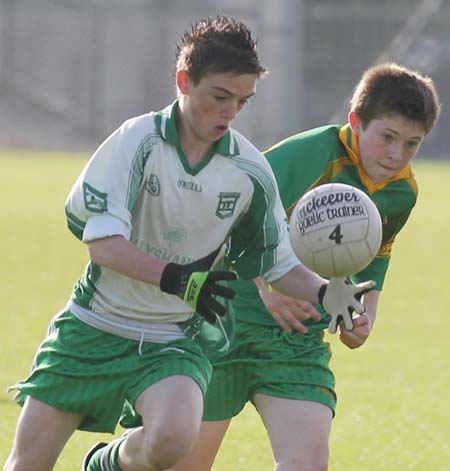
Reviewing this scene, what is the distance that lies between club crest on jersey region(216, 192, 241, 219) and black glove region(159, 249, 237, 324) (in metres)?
0.39

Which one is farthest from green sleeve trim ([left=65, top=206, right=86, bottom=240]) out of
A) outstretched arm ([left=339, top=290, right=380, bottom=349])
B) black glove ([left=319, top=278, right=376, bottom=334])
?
outstretched arm ([left=339, top=290, right=380, bottom=349])

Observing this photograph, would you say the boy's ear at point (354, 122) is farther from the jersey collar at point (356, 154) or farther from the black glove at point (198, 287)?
the black glove at point (198, 287)

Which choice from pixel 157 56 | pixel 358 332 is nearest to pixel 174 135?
pixel 358 332

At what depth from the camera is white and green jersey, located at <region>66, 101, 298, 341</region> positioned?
197 inches

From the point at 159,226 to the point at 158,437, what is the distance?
76cm

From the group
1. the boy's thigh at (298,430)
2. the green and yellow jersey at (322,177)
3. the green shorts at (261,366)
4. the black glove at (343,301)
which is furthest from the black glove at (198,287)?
the green and yellow jersey at (322,177)

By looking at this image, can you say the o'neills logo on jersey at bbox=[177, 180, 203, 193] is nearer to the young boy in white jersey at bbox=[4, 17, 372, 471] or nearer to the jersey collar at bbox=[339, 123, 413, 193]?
the young boy in white jersey at bbox=[4, 17, 372, 471]

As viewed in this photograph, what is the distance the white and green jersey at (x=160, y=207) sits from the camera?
4.99m

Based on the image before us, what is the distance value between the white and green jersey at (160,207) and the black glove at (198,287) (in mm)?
240

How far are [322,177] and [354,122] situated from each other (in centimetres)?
28

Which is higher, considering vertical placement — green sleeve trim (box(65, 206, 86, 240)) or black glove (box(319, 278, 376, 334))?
green sleeve trim (box(65, 206, 86, 240))

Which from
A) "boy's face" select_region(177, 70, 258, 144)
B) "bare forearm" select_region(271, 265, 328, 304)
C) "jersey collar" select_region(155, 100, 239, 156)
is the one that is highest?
"boy's face" select_region(177, 70, 258, 144)

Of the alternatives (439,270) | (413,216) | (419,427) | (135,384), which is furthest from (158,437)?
(413,216)

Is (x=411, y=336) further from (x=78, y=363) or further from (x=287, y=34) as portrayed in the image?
(x=287, y=34)
